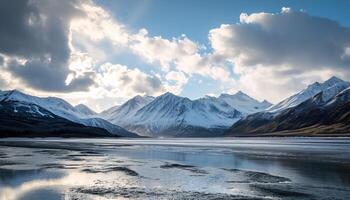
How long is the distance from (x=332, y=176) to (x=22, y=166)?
38413mm

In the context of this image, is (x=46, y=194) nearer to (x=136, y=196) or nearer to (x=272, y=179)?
(x=136, y=196)

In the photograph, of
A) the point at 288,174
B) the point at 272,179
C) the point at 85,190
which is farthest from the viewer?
the point at 288,174

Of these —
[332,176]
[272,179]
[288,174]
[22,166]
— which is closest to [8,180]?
[22,166]

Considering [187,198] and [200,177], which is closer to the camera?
[187,198]

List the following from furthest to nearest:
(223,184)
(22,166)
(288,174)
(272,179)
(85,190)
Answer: (22,166), (288,174), (272,179), (223,184), (85,190)

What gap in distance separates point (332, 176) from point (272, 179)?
6965 millimetres

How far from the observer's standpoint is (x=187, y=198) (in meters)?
31.9

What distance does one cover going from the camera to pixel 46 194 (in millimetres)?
33250

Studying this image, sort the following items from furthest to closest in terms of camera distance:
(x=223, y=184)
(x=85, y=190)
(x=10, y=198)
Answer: (x=223, y=184) → (x=85, y=190) → (x=10, y=198)

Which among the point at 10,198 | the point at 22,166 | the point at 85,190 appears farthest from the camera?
the point at 22,166

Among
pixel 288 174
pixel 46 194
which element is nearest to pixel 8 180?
pixel 46 194

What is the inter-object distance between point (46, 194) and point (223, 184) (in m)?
16.4

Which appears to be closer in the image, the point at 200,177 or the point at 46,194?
the point at 46,194

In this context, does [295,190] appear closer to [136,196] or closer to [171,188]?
[171,188]
